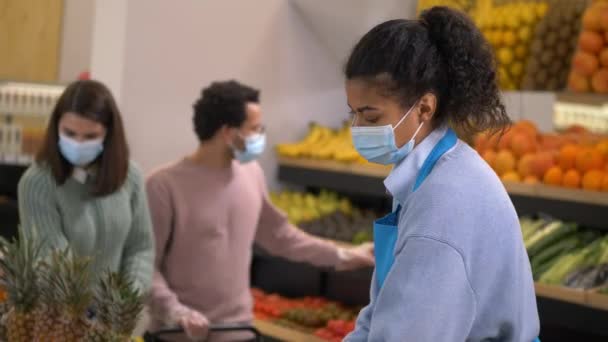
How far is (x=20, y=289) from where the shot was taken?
216cm

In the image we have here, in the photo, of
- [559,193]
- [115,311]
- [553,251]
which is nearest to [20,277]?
[115,311]

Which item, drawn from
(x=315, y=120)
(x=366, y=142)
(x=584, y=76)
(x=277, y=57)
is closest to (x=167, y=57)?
(x=277, y=57)

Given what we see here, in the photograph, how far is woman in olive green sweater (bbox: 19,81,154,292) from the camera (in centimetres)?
293

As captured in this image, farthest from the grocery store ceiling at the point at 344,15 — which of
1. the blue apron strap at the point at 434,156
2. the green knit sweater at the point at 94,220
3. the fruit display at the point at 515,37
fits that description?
the blue apron strap at the point at 434,156

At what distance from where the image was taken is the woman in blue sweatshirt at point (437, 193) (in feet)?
4.65

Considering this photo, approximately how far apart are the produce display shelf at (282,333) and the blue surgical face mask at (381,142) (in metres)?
2.49

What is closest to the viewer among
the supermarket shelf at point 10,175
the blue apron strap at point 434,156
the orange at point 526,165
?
the blue apron strap at point 434,156

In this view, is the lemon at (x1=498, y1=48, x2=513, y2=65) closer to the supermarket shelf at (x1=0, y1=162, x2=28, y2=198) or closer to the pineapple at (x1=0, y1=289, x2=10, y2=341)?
the supermarket shelf at (x1=0, y1=162, x2=28, y2=198)

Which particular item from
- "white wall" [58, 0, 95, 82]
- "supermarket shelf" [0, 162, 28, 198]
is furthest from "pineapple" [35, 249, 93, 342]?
"white wall" [58, 0, 95, 82]

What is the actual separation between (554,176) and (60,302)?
8.43ft

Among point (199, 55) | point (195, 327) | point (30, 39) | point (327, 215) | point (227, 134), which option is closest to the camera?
point (195, 327)

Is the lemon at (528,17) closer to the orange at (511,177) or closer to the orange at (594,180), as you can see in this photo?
the orange at (511,177)

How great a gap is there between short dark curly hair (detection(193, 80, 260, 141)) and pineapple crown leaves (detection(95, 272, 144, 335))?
5.07 feet

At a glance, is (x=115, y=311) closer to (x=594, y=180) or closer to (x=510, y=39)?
(x=594, y=180)
